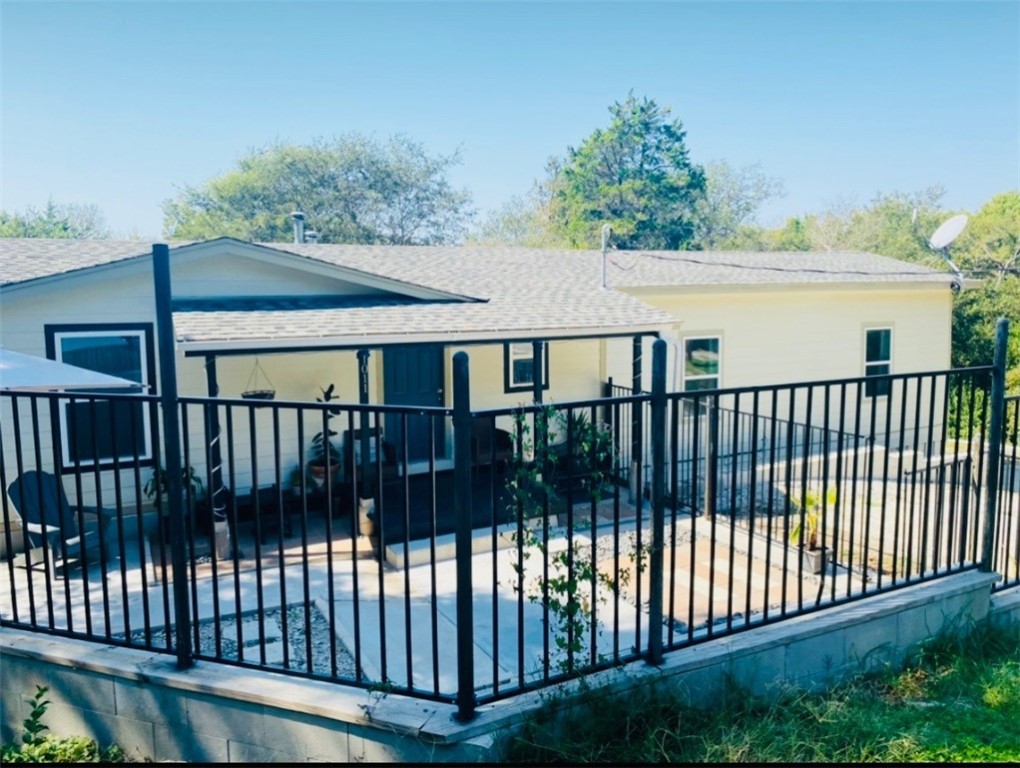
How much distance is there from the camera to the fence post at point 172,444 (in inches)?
112

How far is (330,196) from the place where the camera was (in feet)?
118

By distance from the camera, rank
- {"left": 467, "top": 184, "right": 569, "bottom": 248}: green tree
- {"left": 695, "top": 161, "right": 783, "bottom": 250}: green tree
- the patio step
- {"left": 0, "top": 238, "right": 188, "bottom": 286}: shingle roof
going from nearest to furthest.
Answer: the patio step → {"left": 0, "top": 238, "right": 188, "bottom": 286}: shingle roof → {"left": 467, "top": 184, "right": 569, "bottom": 248}: green tree → {"left": 695, "top": 161, "right": 783, "bottom": 250}: green tree

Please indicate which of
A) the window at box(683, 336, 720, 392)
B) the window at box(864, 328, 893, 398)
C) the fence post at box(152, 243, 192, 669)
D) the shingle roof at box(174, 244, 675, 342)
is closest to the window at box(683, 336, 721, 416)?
the window at box(683, 336, 720, 392)

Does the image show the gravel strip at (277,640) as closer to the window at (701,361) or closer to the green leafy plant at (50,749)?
the green leafy plant at (50,749)

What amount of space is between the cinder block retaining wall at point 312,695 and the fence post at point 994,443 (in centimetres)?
74

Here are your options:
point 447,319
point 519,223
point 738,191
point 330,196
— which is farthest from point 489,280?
point 738,191

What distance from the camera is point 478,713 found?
2729 millimetres

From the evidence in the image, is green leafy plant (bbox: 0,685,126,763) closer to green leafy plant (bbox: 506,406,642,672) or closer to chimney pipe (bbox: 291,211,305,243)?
green leafy plant (bbox: 506,406,642,672)

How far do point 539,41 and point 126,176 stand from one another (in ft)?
113

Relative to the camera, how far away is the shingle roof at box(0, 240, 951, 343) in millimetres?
7461

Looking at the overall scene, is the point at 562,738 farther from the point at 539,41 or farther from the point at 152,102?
the point at 152,102

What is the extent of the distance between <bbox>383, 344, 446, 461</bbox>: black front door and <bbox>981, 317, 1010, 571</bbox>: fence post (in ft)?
22.1

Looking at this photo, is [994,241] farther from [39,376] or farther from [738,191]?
[39,376]

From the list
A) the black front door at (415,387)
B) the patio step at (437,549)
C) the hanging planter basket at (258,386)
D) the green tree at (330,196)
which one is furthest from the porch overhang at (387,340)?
the green tree at (330,196)
